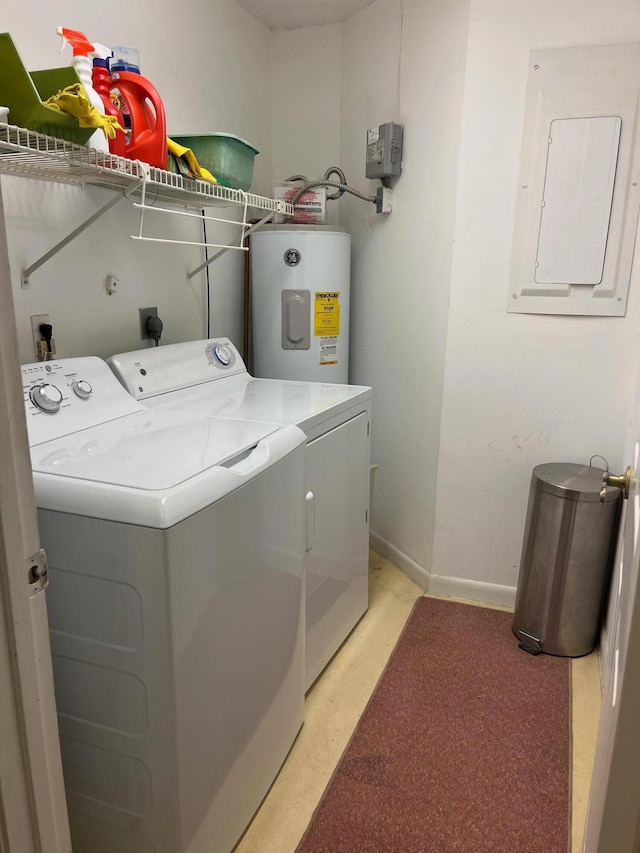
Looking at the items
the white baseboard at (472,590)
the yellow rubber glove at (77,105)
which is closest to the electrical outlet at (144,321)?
the yellow rubber glove at (77,105)

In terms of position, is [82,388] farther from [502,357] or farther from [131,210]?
[502,357]

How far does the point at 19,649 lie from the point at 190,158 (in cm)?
138

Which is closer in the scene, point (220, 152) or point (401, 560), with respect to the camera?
point (220, 152)

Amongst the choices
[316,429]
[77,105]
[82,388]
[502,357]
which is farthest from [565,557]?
[77,105]

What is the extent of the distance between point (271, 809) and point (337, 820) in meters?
0.17

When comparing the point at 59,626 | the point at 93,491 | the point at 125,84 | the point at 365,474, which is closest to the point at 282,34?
the point at 125,84

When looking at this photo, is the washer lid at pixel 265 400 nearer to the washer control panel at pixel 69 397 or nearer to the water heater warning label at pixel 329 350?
the washer control panel at pixel 69 397

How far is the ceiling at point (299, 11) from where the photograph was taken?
2484 mm

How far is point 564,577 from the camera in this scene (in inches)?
83.0

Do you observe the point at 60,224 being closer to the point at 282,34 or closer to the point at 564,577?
the point at 282,34

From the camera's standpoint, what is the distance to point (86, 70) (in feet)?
4.62

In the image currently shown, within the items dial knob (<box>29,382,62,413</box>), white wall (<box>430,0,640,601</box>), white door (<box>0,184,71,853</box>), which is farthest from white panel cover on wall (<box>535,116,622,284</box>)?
white door (<box>0,184,71,853</box>)

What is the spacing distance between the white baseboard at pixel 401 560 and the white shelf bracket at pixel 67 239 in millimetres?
1838

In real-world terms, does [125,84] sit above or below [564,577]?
above
